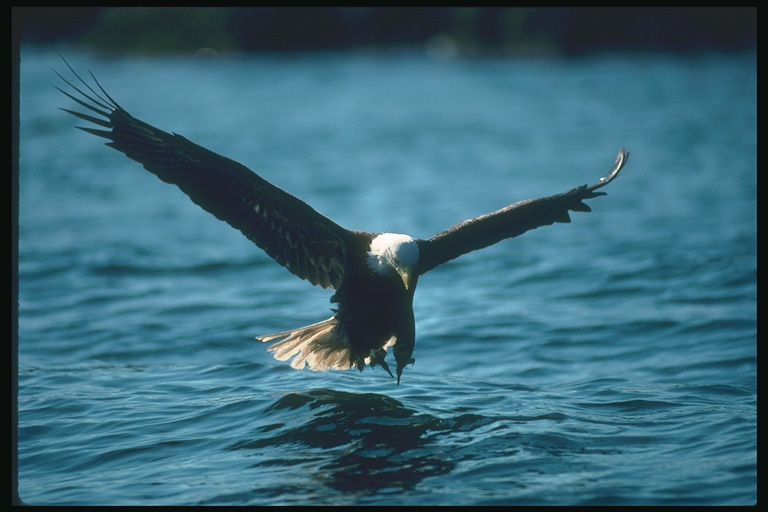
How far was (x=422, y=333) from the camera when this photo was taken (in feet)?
31.0

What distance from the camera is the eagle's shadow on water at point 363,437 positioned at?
5.65 metres

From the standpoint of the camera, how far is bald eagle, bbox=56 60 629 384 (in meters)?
6.74

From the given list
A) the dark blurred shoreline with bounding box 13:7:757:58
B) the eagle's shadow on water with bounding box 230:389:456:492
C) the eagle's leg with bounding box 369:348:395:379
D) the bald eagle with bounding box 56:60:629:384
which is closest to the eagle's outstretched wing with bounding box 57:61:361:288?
the bald eagle with bounding box 56:60:629:384

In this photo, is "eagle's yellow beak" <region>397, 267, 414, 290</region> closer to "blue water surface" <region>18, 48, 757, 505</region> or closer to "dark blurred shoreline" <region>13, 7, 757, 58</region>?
"blue water surface" <region>18, 48, 757, 505</region>

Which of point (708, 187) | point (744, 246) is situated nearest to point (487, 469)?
point (744, 246)

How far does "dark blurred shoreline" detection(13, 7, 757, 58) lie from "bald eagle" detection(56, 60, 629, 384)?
32.4 meters

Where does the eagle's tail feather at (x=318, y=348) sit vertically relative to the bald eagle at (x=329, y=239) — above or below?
below

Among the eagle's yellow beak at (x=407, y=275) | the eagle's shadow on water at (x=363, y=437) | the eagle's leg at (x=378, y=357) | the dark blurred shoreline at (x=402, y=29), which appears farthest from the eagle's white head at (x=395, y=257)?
the dark blurred shoreline at (x=402, y=29)

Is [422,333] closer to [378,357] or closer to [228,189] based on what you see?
[378,357]

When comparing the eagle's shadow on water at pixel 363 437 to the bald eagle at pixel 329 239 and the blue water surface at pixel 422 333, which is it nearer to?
the blue water surface at pixel 422 333

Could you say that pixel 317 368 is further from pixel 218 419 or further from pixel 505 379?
pixel 505 379

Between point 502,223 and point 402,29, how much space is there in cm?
3745

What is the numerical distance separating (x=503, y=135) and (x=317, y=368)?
16774 mm

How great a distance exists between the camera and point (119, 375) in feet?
26.8
